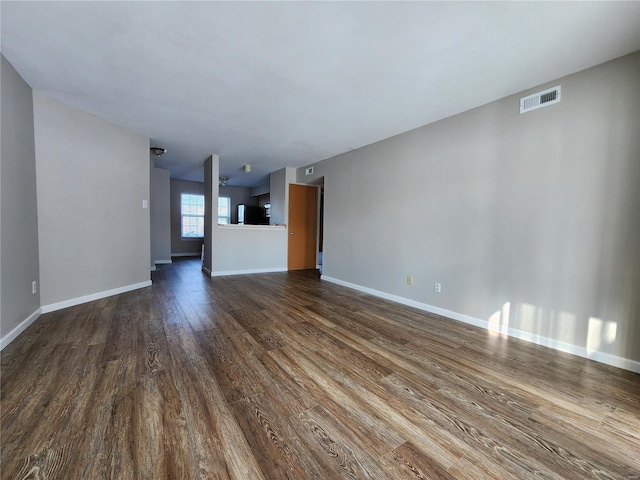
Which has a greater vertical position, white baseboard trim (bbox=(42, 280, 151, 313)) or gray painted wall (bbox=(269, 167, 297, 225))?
gray painted wall (bbox=(269, 167, 297, 225))

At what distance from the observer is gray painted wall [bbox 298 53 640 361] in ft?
6.72

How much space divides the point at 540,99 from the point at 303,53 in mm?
2208

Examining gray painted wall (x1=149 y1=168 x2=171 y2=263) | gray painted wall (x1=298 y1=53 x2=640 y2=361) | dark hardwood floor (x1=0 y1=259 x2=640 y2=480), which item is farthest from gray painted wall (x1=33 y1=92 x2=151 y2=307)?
gray painted wall (x1=298 y1=53 x2=640 y2=361)

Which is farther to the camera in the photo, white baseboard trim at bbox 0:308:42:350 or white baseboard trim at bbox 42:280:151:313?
white baseboard trim at bbox 42:280:151:313

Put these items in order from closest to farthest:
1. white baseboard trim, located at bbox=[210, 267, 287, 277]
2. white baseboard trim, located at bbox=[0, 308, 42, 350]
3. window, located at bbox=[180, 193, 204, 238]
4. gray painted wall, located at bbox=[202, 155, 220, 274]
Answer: white baseboard trim, located at bbox=[0, 308, 42, 350] → gray painted wall, located at bbox=[202, 155, 220, 274] → white baseboard trim, located at bbox=[210, 267, 287, 277] → window, located at bbox=[180, 193, 204, 238]

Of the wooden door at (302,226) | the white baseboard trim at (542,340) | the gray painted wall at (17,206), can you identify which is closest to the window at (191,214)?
the wooden door at (302,226)

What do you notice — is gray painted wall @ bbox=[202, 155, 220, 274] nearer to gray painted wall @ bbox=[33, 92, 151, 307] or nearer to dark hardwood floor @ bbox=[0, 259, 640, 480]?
gray painted wall @ bbox=[33, 92, 151, 307]

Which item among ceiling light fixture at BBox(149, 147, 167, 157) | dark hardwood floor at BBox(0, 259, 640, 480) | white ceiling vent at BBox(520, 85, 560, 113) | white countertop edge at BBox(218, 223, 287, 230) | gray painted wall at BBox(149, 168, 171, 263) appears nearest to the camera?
dark hardwood floor at BBox(0, 259, 640, 480)

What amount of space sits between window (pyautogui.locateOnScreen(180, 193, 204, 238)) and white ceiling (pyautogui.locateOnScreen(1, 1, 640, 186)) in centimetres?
553

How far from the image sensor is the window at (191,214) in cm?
858

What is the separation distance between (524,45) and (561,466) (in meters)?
2.61

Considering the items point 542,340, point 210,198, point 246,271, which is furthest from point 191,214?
point 542,340

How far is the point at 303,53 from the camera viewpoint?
2.08 metres

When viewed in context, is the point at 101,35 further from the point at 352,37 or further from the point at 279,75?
the point at 352,37
